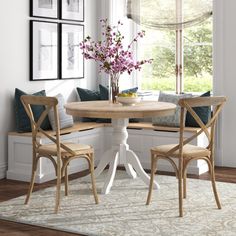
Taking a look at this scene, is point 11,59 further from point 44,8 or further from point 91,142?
point 91,142

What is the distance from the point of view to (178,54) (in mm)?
6711

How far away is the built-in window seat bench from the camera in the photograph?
5410mm

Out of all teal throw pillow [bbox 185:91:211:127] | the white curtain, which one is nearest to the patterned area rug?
teal throw pillow [bbox 185:91:211:127]

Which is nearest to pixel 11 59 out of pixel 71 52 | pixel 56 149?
pixel 71 52

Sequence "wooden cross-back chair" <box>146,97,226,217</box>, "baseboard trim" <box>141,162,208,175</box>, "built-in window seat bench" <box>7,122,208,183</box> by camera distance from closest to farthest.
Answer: "wooden cross-back chair" <box>146,97,226,217</box>
"built-in window seat bench" <box>7,122,208,183</box>
"baseboard trim" <box>141,162,208,175</box>

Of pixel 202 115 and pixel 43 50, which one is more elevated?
pixel 43 50

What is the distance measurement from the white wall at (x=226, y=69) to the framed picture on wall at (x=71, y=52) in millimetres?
1635

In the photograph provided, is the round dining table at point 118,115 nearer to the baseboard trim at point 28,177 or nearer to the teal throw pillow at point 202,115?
the baseboard trim at point 28,177

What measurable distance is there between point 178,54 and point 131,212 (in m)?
2.98

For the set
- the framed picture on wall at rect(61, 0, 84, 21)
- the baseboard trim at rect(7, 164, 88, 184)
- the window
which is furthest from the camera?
the window

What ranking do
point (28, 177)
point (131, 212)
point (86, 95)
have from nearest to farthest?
point (131, 212) → point (28, 177) → point (86, 95)

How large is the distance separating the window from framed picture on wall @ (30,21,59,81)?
4.20 feet

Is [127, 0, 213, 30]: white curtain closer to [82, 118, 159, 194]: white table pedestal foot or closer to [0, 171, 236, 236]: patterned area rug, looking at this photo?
[82, 118, 159, 194]: white table pedestal foot

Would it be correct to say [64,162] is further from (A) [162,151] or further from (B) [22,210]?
(A) [162,151]
